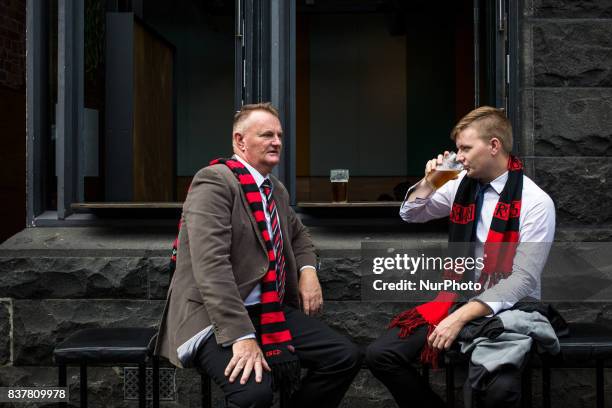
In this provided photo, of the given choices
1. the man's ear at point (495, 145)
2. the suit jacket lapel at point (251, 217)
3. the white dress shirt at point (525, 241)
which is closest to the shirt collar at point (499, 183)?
the white dress shirt at point (525, 241)

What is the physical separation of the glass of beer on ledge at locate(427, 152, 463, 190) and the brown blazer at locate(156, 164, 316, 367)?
0.83 meters

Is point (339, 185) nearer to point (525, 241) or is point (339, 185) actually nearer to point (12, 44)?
point (525, 241)

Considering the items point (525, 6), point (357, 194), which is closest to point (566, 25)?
point (525, 6)

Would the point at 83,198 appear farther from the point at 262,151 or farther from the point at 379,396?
the point at 379,396

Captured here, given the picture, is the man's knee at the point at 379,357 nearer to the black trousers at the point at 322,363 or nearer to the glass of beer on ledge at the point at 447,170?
the black trousers at the point at 322,363

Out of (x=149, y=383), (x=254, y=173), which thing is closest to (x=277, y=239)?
(x=254, y=173)

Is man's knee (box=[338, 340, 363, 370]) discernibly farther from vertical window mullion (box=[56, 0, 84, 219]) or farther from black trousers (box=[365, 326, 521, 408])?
vertical window mullion (box=[56, 0, 84, 219])

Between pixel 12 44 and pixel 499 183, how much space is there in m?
5.15

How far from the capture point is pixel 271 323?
2.90 metres

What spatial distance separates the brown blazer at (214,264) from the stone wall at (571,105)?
1.92 m

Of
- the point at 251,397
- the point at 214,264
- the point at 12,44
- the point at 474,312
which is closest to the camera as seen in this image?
the point at 251,397

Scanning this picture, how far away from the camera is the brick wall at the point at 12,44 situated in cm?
657

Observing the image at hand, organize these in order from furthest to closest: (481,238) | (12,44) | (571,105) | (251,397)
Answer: (12,44), (571,105), (481,238), (251,397)

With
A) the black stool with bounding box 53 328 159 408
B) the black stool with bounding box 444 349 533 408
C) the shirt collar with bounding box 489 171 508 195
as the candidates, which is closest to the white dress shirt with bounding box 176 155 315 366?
the black stool with bounding box 53 328 159 408
